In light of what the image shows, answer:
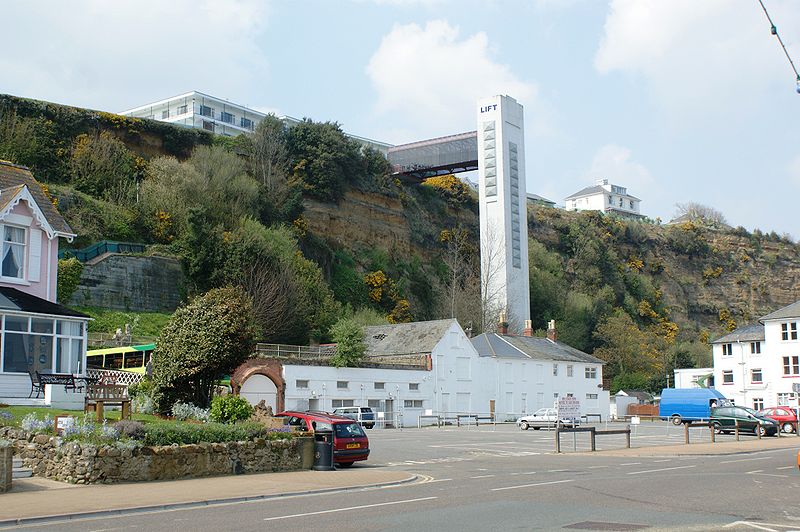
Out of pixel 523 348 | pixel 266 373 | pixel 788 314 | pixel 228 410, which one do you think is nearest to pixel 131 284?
pixel 266 373

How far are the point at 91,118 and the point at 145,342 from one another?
83.5ft

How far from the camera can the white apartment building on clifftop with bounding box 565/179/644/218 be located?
147250 mm

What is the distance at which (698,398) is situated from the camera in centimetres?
5706

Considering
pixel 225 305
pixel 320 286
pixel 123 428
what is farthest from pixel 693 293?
pixel 123 428

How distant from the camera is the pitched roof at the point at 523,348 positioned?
64.0m

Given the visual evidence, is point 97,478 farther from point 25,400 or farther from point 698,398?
point 698,398

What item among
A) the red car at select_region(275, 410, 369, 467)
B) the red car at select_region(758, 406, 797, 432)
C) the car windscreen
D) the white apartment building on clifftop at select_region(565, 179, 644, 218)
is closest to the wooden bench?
the red car at select_region(275, 410, 369, 467)

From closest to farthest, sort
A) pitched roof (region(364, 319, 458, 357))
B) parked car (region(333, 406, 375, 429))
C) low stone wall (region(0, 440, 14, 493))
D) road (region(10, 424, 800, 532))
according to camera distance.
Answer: road (region(10, 424, 800, 532)), low stone wall (region(0, 440, 14, 493)), parked car (region(333, 406, 375, 429)), pitched roof (region(364, 319, 458, 357))

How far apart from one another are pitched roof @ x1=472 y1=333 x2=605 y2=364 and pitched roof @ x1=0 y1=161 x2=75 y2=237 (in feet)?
120

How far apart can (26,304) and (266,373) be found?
19.9m

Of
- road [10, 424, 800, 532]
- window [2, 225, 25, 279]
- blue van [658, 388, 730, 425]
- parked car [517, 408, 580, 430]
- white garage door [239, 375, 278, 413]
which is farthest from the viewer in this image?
blue van [658, 388, 730, 425]

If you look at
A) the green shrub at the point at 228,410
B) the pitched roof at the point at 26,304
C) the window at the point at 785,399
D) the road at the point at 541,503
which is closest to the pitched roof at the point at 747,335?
the window at the point at 785,399

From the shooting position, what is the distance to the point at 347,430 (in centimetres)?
2538

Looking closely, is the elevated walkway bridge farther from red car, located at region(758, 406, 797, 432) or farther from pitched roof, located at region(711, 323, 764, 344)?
red car, located at region(758, 406, 797, 432)
